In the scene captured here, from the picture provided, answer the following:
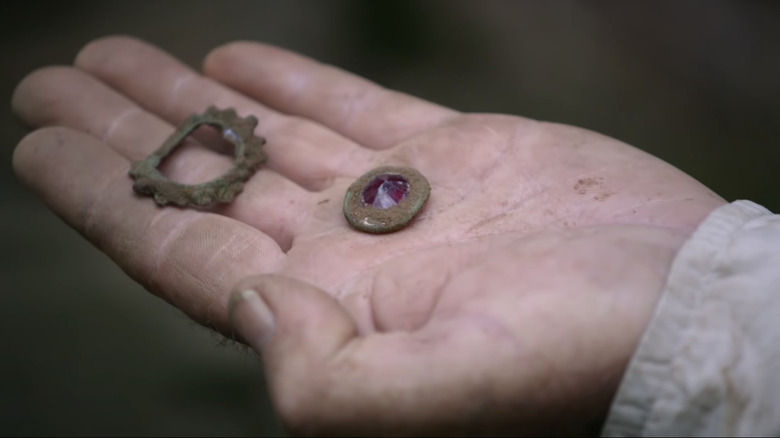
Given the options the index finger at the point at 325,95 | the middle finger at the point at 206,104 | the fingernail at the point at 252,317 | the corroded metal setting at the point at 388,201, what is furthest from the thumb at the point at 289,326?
the index finger at the point at 325,95

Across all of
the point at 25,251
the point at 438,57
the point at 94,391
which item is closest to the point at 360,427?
the point at 94,391

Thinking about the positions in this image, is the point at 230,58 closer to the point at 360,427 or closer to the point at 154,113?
the point at 154,113

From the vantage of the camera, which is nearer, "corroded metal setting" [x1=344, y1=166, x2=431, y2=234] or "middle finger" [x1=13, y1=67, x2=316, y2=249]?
"corroded metal setting" [x1=344, y1=166, x2=431, y2=234]

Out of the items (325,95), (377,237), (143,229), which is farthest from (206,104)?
(377,237)

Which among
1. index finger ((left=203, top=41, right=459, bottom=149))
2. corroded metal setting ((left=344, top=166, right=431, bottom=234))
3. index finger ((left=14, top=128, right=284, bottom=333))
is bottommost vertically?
index finger ((left=14, top=128, right=284, bottom=333))

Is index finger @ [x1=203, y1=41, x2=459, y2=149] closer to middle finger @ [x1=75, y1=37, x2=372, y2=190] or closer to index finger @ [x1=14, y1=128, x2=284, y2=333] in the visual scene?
middle finger @ [x1=75, y1=37, x2=372, y2=190]

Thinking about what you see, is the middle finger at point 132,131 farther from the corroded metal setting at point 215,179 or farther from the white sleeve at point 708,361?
the white sleeve at point 708,361

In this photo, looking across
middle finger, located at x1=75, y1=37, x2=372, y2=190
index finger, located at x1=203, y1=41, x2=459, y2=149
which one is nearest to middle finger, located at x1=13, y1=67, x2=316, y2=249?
middle finger, located at x1=75, y1=37, x2=372, y2=190
